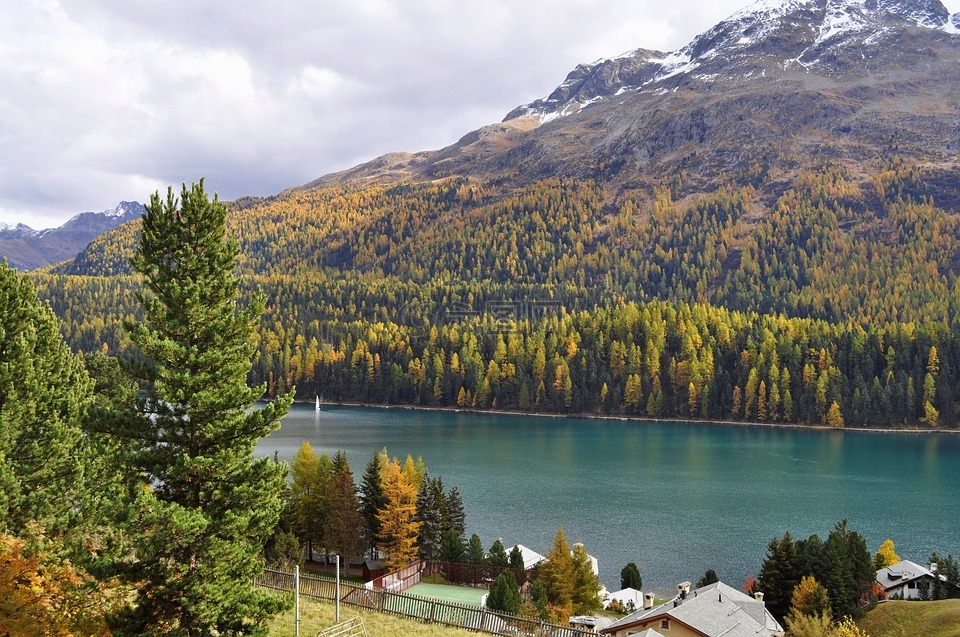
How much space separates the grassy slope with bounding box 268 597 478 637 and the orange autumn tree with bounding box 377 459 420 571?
21.4 meters

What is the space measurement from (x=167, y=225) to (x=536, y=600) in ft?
97.0

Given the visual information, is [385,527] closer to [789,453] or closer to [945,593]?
[945,593]

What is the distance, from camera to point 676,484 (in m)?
80.2

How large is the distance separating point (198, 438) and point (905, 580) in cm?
4992

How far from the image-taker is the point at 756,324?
156 meters

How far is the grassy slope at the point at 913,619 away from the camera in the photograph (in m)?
40.5

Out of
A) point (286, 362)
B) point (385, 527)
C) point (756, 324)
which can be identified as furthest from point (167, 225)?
point (286, 362)

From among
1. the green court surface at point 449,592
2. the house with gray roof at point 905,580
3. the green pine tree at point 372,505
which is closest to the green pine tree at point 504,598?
the green court surface at point 449,592

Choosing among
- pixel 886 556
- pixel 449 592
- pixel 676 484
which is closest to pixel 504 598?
pixel 449 592

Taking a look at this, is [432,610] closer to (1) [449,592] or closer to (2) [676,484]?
(1) [449,592]

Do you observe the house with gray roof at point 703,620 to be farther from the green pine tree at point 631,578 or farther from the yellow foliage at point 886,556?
the yellow foliage at point 886,556

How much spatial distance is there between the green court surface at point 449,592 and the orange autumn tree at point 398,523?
4.92 metres

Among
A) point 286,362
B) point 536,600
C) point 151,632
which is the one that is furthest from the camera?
point 286,362

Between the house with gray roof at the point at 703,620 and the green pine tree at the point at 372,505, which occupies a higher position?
the green pine tree at the point at 372,505
